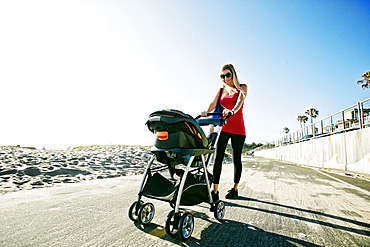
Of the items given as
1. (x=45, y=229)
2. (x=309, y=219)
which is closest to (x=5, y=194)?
(x=45, y=229)

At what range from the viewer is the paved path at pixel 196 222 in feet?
6.13

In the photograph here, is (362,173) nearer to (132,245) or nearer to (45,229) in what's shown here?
(132,245)

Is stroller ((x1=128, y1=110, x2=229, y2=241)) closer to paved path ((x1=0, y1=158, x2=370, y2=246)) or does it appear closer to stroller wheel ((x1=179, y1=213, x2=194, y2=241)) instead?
stroller wheel ((x1=179, y1=213, x2=194, y2=241))

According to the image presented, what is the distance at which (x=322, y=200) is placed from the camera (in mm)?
3529

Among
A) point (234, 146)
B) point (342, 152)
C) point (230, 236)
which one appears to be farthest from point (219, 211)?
point (342, 152)

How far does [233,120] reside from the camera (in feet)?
11.4

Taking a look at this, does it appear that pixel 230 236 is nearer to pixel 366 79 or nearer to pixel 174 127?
pixel 174 127

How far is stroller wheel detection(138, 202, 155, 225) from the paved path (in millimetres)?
64

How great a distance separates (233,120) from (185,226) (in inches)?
81.4

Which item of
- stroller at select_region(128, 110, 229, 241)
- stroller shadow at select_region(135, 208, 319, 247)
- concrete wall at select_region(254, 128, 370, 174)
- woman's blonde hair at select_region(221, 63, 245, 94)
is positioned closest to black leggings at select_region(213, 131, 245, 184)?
woman's blonde hair at select_region(221, 63, 245, 94)

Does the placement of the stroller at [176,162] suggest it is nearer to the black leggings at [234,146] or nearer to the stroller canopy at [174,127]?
the stroller canopy at [174,127]

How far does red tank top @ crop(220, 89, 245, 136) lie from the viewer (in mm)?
3479

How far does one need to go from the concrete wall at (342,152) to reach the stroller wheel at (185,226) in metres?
9.23

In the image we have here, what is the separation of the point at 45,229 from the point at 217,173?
2.32 meters
